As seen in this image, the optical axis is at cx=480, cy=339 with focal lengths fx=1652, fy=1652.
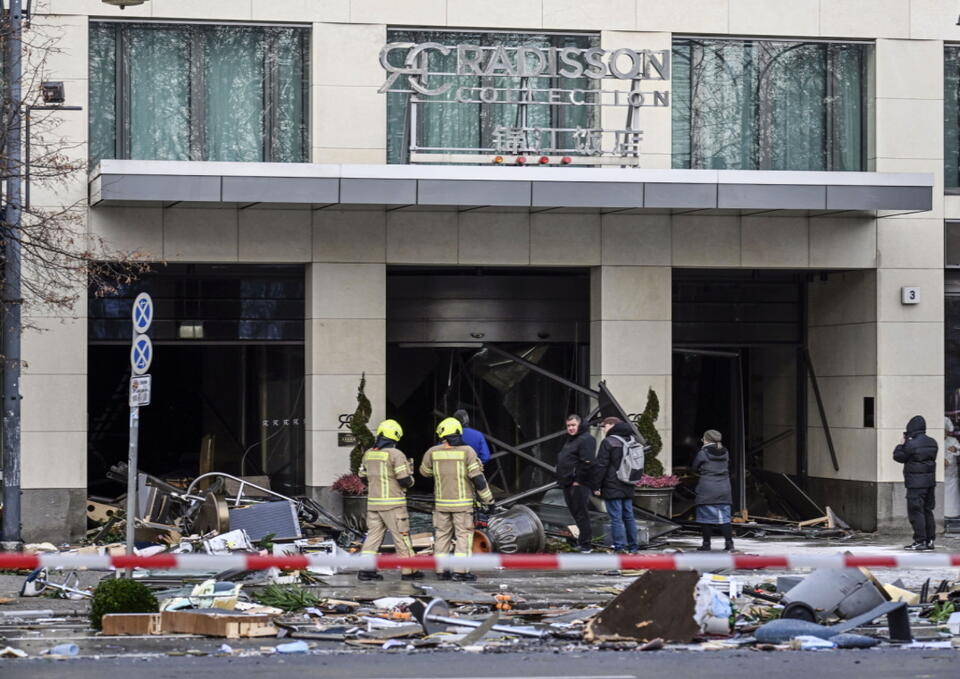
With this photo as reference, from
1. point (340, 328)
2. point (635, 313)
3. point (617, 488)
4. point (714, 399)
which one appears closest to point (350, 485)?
point (340, 328)

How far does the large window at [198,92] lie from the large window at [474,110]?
1.29m

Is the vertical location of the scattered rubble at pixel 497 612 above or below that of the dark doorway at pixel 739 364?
below

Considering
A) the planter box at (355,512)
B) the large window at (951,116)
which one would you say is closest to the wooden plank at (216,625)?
the planter box at (355,512)

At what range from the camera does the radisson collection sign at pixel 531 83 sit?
2088 cm

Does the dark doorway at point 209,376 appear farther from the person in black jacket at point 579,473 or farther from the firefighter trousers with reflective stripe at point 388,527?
the firefighter trousers with reflective stripe at point 388,527

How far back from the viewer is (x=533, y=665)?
38.5 ft

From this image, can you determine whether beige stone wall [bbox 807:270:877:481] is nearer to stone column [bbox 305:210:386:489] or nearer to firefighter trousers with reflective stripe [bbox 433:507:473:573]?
stone column [bbox 305:210:386:489]

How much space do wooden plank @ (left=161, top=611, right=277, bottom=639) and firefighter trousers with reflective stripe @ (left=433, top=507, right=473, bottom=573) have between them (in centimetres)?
458

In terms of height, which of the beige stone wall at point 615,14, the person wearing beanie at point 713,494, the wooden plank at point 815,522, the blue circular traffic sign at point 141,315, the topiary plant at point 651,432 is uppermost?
the beige stone wall at point 615,14

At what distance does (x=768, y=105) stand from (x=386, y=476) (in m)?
8.79

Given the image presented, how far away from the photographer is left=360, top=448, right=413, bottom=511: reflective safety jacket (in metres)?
17.5

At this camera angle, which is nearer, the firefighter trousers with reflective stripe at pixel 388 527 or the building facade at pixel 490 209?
the firefighter trousers with reflective stripe at pixel 388 527

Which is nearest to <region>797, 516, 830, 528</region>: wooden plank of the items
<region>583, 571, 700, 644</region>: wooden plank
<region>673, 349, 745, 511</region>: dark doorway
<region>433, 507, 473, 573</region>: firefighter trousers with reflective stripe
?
<region>673, 349, 745, 511</region>: dark doorway

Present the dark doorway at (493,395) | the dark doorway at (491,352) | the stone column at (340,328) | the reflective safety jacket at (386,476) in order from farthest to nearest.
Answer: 1. the dark doorway at (493,395)
2. the dark doorway at (491,352)
3. the stone column at (340,328)
4. the reflective safety jacket at (386,476)
